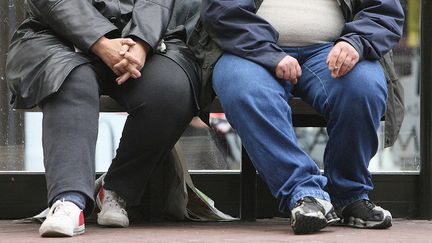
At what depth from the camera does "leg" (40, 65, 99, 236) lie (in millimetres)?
3420

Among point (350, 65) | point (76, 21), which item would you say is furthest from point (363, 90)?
point (76, 21)

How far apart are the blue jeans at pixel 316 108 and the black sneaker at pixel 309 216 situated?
40 millimetres

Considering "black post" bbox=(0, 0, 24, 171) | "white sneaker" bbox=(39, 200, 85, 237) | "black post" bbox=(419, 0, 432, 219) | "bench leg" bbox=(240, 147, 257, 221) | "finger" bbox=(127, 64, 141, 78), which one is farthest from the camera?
"black post" bbox=(0, 0, 24, 171)

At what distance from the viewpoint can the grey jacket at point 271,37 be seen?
3.67 m

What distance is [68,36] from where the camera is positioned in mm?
3674

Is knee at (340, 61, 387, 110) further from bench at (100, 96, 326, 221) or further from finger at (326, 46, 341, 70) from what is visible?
bench at (100, 96, 326, 221)

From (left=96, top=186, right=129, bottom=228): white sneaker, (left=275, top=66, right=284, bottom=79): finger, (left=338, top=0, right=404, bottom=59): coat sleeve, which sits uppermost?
(left=338, top=0, right=404, bottom=59): coat sleeve

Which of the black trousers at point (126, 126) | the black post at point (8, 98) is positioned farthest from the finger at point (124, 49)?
the black post at point (8, 98)

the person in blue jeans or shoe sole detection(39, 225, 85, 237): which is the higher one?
the person in blue jeans

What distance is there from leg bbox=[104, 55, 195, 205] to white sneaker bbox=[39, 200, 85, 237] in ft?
1.41

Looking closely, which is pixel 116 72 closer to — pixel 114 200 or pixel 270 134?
pixel 114 200

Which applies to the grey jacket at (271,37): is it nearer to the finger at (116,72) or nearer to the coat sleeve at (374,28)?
the coat sleeve at (374,28)

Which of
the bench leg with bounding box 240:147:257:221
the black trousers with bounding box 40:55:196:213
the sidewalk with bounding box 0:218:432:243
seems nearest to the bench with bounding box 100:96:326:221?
the bench leg with bounding box 240:147:257:221

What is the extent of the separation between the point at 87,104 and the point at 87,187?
1.00ft
